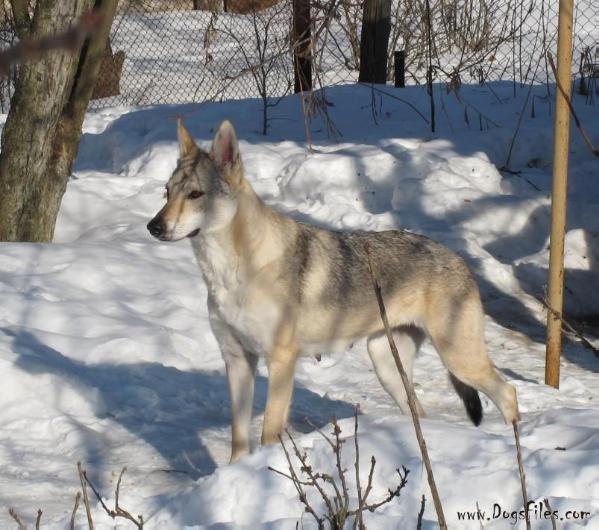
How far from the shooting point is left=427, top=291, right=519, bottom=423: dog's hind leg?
16.5 feet

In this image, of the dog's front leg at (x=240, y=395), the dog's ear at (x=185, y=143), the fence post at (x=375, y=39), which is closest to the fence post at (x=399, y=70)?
the fence post at (x=375, y=39)

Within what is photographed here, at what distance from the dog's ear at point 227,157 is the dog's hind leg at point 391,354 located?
129 cm

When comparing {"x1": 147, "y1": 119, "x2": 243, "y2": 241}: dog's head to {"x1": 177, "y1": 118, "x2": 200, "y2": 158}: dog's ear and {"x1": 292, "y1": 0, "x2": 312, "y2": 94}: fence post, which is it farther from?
{"x1": 292, "y1": 0, "x2": 312, "y2": 94}: fence post

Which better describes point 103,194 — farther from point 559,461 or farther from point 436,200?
point 559,461

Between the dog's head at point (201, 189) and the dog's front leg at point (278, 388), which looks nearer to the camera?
the dog's head at point (201, 189)

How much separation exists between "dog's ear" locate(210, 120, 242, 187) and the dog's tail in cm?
171

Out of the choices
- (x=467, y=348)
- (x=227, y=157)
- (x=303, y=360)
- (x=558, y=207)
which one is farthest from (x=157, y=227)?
(x=558, y=207)

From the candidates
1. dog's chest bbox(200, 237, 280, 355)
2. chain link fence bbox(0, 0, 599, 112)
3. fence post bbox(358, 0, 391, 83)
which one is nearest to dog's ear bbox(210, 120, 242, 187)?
dog's chest bbox(200, 237, 280, 355)

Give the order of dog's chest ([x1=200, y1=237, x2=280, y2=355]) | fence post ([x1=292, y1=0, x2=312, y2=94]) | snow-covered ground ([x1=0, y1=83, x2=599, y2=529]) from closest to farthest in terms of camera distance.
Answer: snow-covered ground ([x1=0, y1=83, x2=599, y2=529])
dog's chest ([x1=200, y1=237, x2=280, y2=355])
fence post ([x1=292, y1=0, x2=312, y2=94])

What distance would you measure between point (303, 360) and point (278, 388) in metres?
2.08

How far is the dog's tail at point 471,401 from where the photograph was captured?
5.28m

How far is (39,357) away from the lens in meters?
5.77

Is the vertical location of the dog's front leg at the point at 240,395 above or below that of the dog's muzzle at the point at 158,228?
below

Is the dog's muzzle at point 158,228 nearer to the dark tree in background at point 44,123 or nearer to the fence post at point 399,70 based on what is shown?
the dark tree in background at point 44,123
